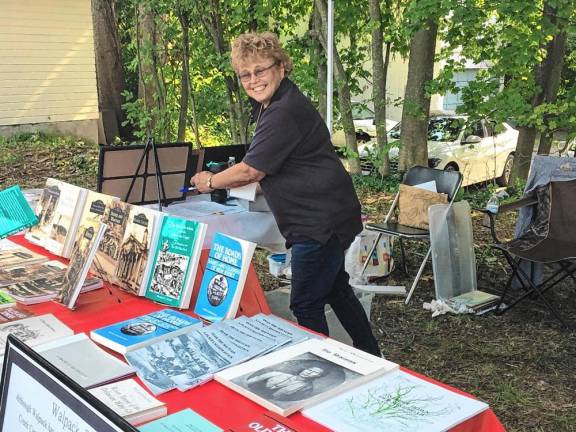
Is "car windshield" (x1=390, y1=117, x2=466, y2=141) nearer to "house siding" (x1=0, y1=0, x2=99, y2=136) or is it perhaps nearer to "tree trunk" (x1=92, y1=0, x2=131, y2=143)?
"tree trunk" (x1=92, y1=0, x2=131, y2=143)

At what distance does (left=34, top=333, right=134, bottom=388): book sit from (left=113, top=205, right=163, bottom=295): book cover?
354 millimetres

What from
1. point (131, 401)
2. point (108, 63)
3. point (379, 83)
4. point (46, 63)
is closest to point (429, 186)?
point (379, 83)

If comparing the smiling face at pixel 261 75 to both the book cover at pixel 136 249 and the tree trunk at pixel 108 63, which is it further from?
the tree trunk at pixel 108 63

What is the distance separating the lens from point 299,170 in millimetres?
2344

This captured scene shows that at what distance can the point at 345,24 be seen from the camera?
22.8 feet

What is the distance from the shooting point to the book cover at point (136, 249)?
77.3 inches

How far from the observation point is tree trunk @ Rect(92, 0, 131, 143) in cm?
1091

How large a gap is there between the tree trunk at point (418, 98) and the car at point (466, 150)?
101cm

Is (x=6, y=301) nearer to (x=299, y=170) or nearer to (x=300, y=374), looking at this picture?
(x=300, y=374)

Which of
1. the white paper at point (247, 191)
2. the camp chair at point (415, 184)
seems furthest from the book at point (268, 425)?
the camp chair at point (415, 184)

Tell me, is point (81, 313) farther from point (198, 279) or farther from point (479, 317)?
point (479, 317)

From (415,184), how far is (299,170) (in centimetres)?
250

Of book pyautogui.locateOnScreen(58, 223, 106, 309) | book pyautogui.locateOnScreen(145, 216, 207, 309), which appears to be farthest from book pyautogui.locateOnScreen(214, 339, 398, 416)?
book pyautogui.locateOnScreen(58, 223, 106, 309)

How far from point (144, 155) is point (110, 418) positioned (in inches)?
90.5
